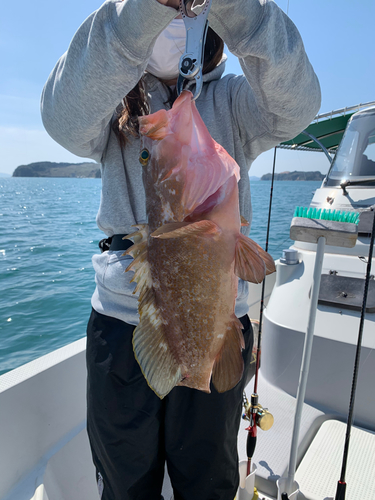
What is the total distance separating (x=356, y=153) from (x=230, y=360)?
14.3 ft

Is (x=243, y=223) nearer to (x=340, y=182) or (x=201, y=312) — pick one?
(x=201, y=312)

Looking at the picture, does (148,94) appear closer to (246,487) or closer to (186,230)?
(186,230)

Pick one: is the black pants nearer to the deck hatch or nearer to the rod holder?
the rod holder

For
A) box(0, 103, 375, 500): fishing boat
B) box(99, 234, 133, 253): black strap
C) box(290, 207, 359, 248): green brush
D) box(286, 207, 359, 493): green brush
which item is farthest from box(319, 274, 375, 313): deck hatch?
box(99, 234, 133, 253): black strap

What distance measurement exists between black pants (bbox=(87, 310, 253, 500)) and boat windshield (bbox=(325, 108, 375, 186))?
12.6 feet

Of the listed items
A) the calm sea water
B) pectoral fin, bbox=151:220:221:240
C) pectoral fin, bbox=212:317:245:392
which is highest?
pectoral fin, bbox=151:220:221:240

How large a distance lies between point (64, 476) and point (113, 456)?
117 centimetres

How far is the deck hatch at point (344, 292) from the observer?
282cm

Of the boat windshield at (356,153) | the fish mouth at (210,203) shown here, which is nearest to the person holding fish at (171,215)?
the fish mouth at (210,203)

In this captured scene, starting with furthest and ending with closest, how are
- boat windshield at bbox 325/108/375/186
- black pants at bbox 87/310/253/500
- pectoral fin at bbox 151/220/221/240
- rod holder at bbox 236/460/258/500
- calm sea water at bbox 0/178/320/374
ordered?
calm sea water at bbox 0/178/320/374
boat windshield at bbox 325/108/375/186
rod holder at bbox 236/460/258/500
black pants at bbox 87/310/253/500
pectoral fin at bbox 151/220/221/240

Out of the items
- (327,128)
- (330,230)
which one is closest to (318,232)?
(330,230)

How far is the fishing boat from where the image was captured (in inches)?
80.7

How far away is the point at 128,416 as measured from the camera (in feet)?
4.68

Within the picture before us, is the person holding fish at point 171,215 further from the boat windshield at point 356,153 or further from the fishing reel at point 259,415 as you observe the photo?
the boat windshield at point 356,153
